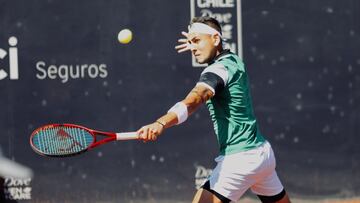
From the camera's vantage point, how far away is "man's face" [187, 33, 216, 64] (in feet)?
18.7

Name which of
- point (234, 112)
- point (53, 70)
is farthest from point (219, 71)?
point (53, 70)

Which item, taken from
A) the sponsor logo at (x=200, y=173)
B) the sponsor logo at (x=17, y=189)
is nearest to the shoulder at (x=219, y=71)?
the sponsor logo at (x=200, y=173)

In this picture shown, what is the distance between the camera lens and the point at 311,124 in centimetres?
871

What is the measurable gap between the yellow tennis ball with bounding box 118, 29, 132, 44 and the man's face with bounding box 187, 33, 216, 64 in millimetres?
A: 2539

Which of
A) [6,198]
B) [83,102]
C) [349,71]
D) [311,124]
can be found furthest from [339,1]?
[6,198]

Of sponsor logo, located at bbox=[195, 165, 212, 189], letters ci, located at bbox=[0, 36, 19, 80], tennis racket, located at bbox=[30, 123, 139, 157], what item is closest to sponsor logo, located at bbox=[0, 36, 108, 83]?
letters ci, located at bbox=[0, 36, 19, 80]

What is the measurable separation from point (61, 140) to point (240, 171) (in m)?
1.16

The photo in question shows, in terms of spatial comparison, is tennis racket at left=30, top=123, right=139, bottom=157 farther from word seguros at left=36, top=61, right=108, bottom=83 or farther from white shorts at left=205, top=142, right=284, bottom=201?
word seguros at left=36, top=61, right=108, bottom=83

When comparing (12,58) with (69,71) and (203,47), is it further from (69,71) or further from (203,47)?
(203,47)

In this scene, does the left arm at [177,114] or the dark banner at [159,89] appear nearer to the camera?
the left arm at [177,114]

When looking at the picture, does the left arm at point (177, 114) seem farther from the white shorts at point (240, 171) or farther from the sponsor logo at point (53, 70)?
the sponsor logo at point (53, 70)

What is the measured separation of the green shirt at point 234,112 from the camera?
5543mm

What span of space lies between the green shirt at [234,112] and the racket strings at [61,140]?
83cm

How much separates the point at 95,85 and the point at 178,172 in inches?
45.7
